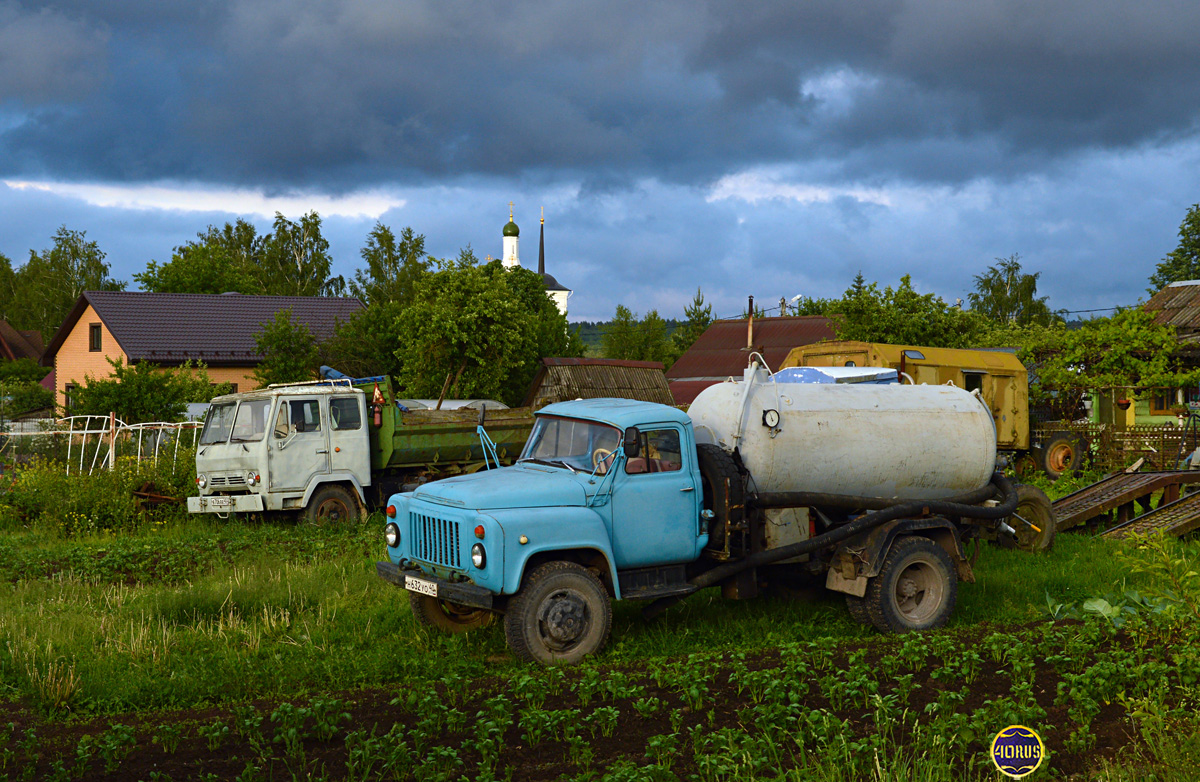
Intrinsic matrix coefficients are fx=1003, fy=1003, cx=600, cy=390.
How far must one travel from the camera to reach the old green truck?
15.1m

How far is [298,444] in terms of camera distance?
15.4 metres

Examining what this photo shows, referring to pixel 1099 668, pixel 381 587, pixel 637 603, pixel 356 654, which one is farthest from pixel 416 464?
pixel 1099 668

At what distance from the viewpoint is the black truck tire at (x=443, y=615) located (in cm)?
891

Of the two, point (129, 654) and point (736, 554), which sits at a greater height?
point (736, 554)

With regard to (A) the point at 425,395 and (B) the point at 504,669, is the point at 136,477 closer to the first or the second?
(B) the point at 504,669

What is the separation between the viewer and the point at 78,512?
15.5m

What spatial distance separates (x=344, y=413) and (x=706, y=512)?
886cm

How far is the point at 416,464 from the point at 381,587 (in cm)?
612

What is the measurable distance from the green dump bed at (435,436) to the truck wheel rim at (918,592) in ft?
25.4

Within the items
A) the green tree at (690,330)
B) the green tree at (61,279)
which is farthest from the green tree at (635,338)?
the green tree at (61,279)

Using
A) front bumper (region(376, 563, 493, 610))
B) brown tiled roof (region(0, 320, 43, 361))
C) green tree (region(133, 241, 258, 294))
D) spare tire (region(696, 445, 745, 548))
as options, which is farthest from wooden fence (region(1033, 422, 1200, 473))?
brown tiled roof (region(0, 320, 43, 361))

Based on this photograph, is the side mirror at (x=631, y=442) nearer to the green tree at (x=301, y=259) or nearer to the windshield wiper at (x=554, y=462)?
the windshield wiper at (x=554, y=462)

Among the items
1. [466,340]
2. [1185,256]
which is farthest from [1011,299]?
[466,340]

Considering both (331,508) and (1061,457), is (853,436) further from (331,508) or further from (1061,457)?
(1061,457)
